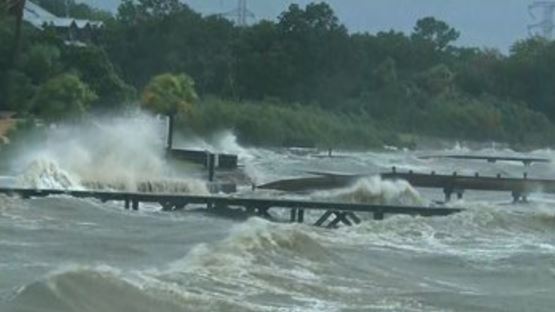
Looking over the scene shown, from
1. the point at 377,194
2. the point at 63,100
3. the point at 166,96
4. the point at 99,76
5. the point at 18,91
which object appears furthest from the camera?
the point at 99,76

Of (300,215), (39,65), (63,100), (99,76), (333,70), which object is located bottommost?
(300,215)

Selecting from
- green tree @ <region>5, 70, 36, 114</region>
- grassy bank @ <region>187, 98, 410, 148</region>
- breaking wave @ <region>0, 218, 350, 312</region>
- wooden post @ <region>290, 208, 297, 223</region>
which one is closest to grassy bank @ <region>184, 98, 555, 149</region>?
grassy bank @ <region>187, 98, 410, 148</region>

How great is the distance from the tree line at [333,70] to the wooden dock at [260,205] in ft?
173

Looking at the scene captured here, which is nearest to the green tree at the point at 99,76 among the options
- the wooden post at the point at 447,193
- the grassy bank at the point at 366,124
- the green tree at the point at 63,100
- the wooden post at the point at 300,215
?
the green tree at the point at 63,100

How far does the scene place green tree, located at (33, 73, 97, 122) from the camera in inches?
2459

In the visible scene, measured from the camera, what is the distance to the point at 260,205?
4206 centimetres

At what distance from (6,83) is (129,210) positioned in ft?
94.5

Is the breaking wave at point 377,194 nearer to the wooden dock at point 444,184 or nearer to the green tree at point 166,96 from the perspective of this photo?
the wooden dock at point 444,184

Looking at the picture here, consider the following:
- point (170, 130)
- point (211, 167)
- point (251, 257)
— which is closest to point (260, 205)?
point (251, 257)

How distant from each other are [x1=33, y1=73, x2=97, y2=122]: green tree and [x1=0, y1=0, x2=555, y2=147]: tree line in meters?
30.9

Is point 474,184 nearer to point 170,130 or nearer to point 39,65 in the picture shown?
point 170,130

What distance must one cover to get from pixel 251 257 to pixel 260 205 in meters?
16.4

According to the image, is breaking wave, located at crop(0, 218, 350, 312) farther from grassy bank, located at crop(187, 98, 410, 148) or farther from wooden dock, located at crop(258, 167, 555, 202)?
grassy bank, located at crop(187, 98, 410, 148)

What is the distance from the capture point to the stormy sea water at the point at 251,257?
2023cm
